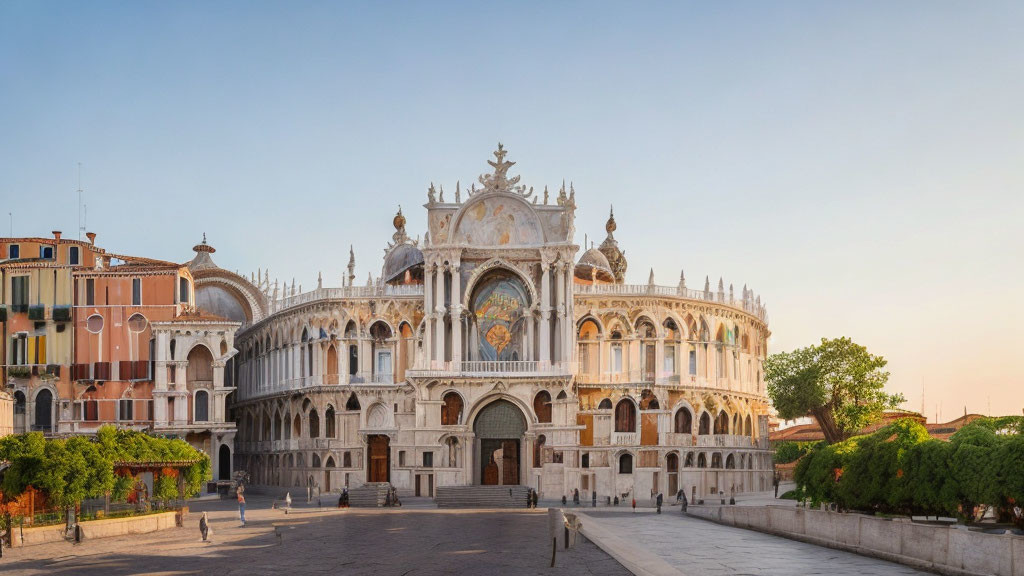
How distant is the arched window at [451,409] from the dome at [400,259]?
49.4ft

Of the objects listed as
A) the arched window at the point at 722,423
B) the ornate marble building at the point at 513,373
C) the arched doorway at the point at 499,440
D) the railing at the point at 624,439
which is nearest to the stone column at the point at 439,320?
the ornate marble building at the point at 513,373

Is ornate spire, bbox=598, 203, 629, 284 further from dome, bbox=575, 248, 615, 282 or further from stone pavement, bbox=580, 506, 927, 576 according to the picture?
stone pavement, bbox=580, 506, 927, 576

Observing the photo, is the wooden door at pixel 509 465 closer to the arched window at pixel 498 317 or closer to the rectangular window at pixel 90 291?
the arched window at pixel 498 317

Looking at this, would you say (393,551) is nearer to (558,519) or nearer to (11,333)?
(558,519)

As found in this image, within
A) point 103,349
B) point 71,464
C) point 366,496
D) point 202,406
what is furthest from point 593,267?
point 71,464

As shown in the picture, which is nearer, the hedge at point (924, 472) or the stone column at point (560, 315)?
Answer: the hedge at point (924, 472)

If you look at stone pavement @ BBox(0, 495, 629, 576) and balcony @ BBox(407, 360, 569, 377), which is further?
balcony @ BBox(407, 360, 569, 377)

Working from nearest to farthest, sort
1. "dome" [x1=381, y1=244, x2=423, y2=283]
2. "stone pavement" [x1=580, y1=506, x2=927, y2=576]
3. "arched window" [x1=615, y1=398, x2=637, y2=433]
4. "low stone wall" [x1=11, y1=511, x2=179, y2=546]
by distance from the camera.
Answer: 1. "stone pavement" [x1=580, y1=506, x2=927, y2=576]
2. "low stone wall" [x1=11, y1=511, x2=179, y2=546]
3. "arched window" [x1=615, y1=398, x2=637, y2=433]
4. "dome" [x1=381, y1=244, x2=423, y2=283]

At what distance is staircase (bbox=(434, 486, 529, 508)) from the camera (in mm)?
67562

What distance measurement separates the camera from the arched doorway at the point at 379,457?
7781 cm

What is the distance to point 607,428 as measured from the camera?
244 ft

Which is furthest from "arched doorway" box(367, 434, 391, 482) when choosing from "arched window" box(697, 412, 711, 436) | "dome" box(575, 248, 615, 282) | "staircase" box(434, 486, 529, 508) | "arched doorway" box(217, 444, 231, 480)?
"arched window" box(697, 412, 711, 436)

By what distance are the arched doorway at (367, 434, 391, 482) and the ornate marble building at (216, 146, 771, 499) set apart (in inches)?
3.6

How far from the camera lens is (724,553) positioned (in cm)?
3769
